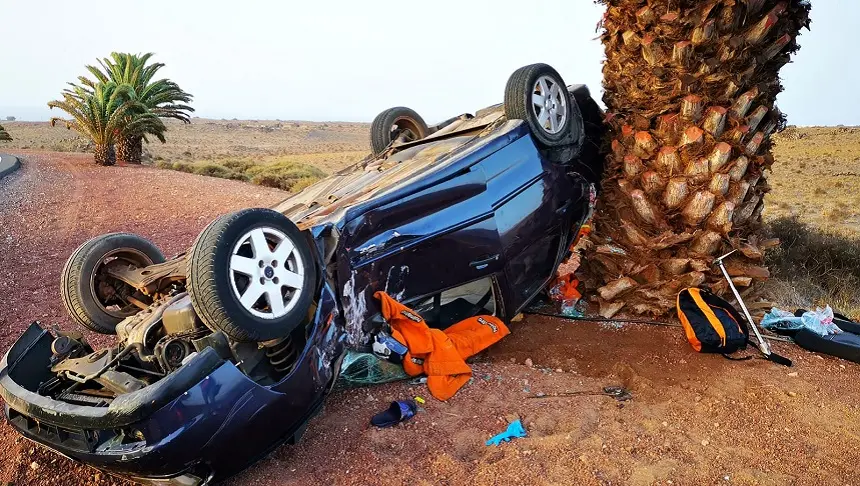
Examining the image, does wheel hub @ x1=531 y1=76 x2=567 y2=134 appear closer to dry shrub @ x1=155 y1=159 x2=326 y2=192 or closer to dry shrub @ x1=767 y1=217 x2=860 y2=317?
dry shrub @ x1=767 y1=217 x2=860 y2=317

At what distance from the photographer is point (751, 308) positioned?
4914mm

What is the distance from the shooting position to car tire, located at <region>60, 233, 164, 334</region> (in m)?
3.86

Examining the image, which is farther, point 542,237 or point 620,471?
point 542,237

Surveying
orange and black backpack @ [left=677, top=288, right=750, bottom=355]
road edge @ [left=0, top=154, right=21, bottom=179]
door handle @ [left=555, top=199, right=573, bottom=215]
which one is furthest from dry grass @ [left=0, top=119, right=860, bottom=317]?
road edge @ [left=0, top=154, right=21, bottom=179]

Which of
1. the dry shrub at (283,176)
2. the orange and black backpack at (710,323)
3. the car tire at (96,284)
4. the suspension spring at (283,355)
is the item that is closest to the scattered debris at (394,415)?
the suspension spring at (283,355)

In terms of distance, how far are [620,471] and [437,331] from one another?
1.47 m

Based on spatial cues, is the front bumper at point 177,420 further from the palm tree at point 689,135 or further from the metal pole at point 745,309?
the metal pole at point 745,309

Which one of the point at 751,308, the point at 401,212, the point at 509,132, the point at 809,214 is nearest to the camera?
the point at 401,212

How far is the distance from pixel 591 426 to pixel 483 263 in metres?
1.31

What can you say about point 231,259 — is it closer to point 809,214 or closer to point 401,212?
point 401,212

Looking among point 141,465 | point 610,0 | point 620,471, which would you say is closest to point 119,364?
point 141,465

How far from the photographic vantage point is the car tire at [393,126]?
6004mm

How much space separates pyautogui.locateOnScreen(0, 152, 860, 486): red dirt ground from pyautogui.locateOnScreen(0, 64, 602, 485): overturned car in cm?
36

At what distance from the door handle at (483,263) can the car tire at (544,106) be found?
3.56ft
